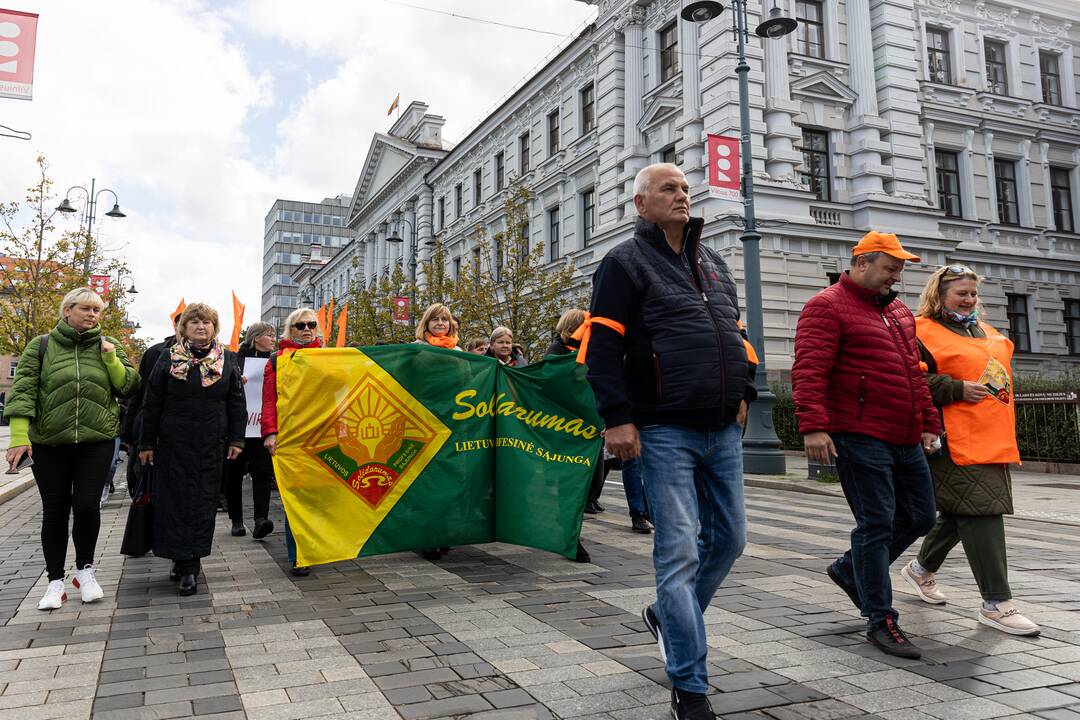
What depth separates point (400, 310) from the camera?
27703 millimetres

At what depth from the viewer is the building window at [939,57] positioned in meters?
24.6

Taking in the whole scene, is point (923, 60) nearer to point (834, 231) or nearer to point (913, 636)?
point (834, 231)

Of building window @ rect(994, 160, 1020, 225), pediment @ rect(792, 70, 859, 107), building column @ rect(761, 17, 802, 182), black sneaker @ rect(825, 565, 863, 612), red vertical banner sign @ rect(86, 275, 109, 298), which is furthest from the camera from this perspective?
building window @ rect(994, 160, 1020, 225)

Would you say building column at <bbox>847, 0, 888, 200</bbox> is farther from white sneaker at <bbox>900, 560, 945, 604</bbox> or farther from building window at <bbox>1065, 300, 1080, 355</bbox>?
white sneaker at <bbox>900, 560, 945, 604</bbox>

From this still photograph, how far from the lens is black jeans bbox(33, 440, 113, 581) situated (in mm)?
5023

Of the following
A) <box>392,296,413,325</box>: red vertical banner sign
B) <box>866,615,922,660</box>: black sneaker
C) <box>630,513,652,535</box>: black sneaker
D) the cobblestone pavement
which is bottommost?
the cobblestone pavement

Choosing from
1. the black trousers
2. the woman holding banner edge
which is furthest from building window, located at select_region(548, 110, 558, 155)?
the black trousers

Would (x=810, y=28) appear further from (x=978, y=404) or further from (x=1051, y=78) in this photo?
(x=978, y=404)

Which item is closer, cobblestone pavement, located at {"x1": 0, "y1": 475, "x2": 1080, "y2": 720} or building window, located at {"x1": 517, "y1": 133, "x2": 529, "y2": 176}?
cobblestone pavement, located at {"x1": 0, "y1": 475, "x2": 1080, "y2": 720}

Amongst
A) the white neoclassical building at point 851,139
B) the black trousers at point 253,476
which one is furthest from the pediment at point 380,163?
the black trousers at point 253,476

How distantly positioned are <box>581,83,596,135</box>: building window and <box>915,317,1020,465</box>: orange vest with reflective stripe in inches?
982

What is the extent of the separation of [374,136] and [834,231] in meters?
37.4

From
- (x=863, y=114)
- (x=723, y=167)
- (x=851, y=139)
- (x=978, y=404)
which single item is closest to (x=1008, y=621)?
(x=978, y=404)

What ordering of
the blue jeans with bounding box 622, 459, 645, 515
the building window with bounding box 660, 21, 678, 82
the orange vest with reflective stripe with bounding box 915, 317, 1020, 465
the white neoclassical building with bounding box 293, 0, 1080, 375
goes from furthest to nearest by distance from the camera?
the building window with bounding box 660, 21, 678, 82 < the white neoclassical building with bounding box 293, 0, 1080, 375 < the blue jeans with bounding box 622, 459, 645, 515 < the orange vest with reflective stripe with bounding box 915, 317, 1020, 465
